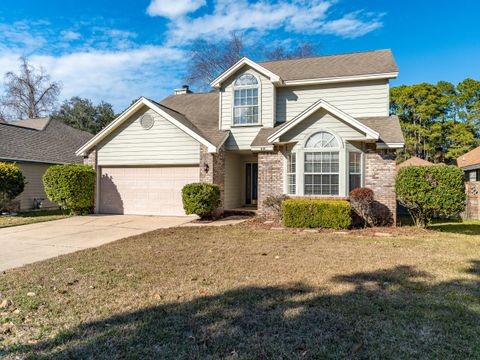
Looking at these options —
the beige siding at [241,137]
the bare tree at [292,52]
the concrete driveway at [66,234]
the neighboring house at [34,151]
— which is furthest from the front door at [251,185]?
the bare tree at [292,52]

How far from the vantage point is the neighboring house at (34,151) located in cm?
1667

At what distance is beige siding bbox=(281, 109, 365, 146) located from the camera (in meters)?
11.2

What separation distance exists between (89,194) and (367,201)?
11326 mm

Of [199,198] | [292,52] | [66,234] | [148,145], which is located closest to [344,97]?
[199,198]

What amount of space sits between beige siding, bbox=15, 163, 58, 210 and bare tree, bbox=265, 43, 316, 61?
72.4 ft

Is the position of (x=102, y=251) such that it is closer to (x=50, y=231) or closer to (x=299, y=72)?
(x=50, y=231)

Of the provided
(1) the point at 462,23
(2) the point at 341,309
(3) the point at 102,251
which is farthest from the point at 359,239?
(1) the point at 462,23

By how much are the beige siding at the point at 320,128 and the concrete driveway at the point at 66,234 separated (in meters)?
5.17

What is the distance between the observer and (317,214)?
10445mm

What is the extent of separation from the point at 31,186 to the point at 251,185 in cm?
1149

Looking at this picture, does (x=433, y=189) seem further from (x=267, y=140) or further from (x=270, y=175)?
(x=267, y=140)

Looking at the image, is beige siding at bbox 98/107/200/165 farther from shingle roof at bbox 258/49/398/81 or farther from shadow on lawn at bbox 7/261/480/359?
shadow on lawn at bbox 7/261/480/359

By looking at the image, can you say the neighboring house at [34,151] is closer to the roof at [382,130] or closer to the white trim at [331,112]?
the roof at [382,130]

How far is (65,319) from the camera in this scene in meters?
3.68
